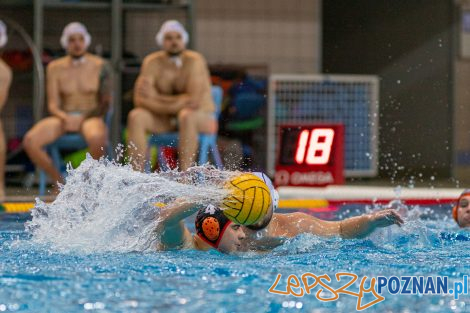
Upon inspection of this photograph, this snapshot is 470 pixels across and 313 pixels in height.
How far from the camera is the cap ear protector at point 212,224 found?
158 inches

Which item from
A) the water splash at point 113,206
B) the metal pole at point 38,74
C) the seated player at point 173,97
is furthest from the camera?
the metal pole at point 38,74

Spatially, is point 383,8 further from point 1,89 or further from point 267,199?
point 267,199

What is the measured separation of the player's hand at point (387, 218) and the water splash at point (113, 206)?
61 centimetres

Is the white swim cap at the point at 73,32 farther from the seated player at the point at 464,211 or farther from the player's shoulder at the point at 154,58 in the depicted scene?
the seated player at the point at 464,211

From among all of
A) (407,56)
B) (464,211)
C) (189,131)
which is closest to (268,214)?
(464,211)

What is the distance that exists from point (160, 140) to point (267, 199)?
386 cm

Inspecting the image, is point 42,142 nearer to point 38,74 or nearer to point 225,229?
point 38,74

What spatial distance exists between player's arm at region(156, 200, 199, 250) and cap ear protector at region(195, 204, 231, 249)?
0.08m

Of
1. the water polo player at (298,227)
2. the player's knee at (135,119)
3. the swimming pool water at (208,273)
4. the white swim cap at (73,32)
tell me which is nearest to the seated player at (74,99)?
the white swim cap at (73,32)

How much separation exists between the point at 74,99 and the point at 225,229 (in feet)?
12.8

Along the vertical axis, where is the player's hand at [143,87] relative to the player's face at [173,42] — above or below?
below

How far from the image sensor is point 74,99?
7660 millimetres

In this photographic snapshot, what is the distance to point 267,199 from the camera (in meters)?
3.81

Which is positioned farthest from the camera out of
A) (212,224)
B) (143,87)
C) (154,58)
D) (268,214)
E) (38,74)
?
(38,74)
